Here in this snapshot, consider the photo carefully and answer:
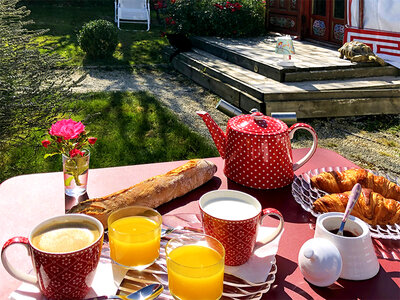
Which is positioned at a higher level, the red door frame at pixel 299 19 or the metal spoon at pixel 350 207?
the red door frame at pixel 299 19

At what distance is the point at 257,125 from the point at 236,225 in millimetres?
558

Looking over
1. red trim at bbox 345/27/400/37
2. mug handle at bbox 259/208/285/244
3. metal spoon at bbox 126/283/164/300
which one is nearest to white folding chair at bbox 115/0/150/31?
red trim at bbox 345/27/400/37

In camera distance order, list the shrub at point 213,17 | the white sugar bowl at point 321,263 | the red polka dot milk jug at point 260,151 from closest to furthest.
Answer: the white sugar bowl at point 321,263 → the red polka dot milk jug at point 260,151 → the shrub at point 213,17

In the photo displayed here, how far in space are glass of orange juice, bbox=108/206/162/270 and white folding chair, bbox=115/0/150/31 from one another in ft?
32.4

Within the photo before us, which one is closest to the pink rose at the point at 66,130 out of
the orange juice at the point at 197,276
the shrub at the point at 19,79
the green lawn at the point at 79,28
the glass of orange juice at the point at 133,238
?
the glass of orange juice at the point at 133,238

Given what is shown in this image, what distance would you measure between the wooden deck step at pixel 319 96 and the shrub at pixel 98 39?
3231mm

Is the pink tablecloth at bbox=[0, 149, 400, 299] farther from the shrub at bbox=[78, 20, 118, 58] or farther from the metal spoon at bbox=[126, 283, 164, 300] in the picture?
the shrub at bbox=[78, 20, 118, 58]

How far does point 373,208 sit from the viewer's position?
140 centimetres

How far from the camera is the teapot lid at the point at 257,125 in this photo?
164 centimetres

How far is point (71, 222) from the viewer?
3.88ft

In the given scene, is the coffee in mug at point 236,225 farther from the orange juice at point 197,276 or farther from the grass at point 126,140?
the grass at point 126,140

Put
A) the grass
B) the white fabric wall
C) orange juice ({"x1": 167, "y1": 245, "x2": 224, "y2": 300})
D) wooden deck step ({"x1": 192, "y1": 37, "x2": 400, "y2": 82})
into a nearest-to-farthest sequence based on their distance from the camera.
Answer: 1. orange juice ({"x1": 167, "y1": 245, "x2": 224, "y2": 300})
2. the grass
3. wooden deck step ({"x1": 192, "y1": 37, "x2": 400, "y2": 82})
4. the white fabric wall

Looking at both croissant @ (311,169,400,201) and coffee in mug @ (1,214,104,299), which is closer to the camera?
coffee in mug @ (1,214,104,299)

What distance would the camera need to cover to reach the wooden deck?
18.3 ft
